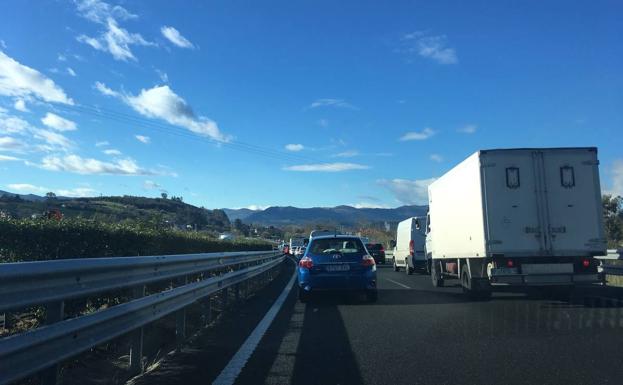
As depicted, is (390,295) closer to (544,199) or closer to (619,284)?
(544,199)

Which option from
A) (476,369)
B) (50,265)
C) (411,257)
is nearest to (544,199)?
(476,369)

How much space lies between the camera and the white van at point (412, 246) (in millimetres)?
24156

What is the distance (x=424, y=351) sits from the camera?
22.5 ft

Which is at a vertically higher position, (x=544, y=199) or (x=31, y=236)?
(x=544, y=199)

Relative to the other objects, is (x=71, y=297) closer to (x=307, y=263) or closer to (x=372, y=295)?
(x=307, y=263)

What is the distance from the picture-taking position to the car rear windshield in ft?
41.8

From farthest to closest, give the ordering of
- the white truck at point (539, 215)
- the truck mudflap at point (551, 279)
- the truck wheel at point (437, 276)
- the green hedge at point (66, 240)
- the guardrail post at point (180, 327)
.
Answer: the truck wheel at point (437, 276) < the white truck at point (539, 215) < the truck mudflap at point (551, 279) < the green hedge at point (66, 240) < the guardrail post at point (180, 327)

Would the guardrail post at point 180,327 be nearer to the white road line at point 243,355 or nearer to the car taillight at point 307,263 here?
the white road line at point 243,355

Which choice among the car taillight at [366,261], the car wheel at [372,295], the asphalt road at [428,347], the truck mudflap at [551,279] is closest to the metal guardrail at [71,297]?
the asphalt road at [428,347]

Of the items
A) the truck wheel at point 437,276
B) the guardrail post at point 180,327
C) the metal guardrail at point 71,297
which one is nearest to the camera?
the metal guardrail at point 71,297

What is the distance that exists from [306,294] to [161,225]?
5.37m

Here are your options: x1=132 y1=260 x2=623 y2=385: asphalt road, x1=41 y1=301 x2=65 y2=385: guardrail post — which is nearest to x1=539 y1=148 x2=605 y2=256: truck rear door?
x1=132 y1=260 x2=623 y2=385: asphalt road

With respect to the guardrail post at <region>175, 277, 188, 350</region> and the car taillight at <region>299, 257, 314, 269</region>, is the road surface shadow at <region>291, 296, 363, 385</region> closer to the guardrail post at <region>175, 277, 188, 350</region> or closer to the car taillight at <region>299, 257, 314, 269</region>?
the guardrail post at <region>175, 277, 188, 350</region>

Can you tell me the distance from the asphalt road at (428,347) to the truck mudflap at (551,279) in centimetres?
46
